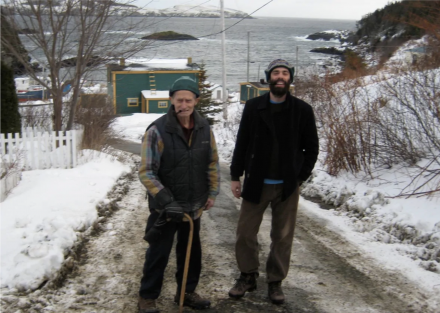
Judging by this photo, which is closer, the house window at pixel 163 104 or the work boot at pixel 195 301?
the work boot at pixel 195 301

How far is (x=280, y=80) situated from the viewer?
397cm

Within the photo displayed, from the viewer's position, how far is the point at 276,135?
4055mm

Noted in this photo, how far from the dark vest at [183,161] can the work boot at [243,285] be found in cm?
87

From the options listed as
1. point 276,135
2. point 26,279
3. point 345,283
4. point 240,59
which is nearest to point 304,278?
point 345,283

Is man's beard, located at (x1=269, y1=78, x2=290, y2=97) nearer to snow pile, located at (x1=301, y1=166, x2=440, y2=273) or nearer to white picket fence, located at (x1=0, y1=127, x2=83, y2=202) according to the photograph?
snow pile, located at (x1=301, y1=166, x2=440, y2=273)

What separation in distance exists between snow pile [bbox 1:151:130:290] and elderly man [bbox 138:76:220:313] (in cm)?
126

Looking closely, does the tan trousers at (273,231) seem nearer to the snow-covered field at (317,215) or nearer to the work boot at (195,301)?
the work boot at (195,301)

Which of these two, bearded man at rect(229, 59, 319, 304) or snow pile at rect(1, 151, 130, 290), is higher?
bearded man at rect(229, 59, 319, 304)

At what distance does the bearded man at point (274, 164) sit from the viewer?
404 cm

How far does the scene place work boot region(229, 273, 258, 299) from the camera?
4172mm

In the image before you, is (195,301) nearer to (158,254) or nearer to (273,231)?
(158,254)

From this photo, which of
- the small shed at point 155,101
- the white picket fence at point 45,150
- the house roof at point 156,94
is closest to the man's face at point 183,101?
the white picket fence at point 45,150

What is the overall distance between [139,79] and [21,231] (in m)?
36.7

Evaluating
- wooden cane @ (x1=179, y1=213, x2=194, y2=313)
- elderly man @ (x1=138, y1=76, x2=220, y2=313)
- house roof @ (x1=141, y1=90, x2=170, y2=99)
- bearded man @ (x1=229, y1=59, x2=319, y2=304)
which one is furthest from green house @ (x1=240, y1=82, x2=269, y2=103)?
wooden cane @ (x1=179, y1=213, x2=194, y2=313)
